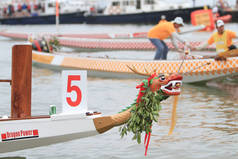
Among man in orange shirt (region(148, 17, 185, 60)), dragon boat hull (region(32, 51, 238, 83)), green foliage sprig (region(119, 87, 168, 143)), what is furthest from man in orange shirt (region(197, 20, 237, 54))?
green foliage sprig (region(119, 87, 168, 143))

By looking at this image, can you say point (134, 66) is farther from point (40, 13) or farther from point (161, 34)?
point (40, 13)

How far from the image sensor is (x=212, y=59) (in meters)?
17.1

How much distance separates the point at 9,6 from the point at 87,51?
45.4 metres

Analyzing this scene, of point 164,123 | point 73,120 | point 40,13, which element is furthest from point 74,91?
point 40,13

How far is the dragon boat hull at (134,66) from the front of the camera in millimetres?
17094

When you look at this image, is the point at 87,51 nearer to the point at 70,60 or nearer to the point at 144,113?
the point at 70,60

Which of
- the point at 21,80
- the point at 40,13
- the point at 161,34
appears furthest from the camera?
the point at 40,13

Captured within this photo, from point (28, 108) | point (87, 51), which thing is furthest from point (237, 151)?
point (87, 51)

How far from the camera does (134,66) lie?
53.7 feet

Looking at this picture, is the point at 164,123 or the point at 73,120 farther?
the point at 164,123

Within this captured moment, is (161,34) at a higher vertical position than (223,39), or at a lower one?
higher

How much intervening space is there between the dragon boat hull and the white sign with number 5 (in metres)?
6.33

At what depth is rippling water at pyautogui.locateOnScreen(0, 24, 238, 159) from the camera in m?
9.91

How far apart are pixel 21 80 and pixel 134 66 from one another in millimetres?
7419
